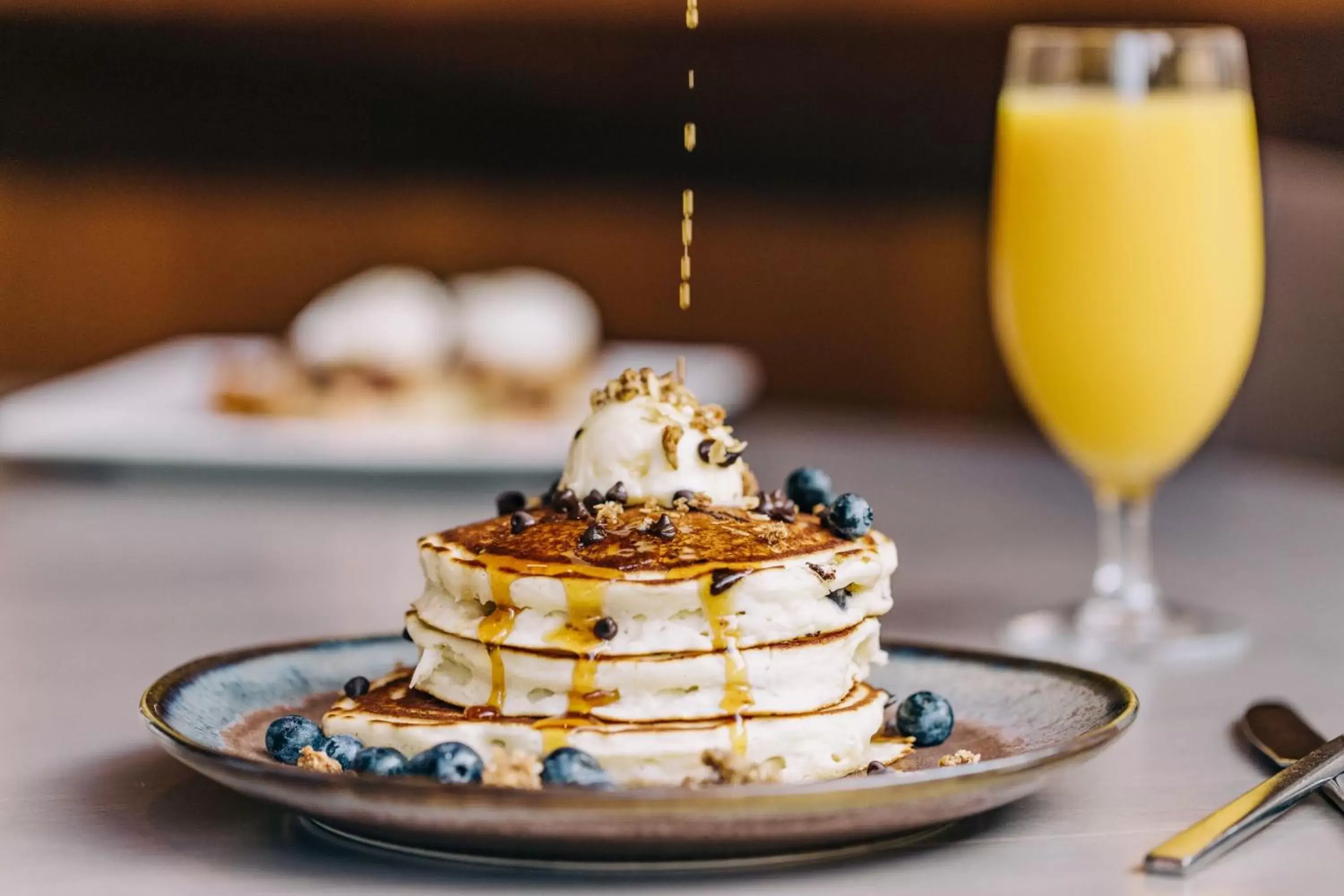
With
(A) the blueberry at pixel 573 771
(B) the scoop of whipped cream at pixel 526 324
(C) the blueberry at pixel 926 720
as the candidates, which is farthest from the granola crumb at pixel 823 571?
(B) the scoop of whipped cream at pixel 526 324

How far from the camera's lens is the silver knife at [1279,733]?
1.45 meters

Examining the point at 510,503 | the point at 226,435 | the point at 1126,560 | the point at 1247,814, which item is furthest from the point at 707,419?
the point at 226,435

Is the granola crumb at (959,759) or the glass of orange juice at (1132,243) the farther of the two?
the glass of orange juice at (1132,243)

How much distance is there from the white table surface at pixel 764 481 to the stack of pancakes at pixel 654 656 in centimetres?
12

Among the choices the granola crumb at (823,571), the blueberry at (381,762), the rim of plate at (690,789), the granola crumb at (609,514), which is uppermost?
the granola crumb at (609,514)

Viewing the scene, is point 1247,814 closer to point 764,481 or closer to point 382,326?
point 764,481

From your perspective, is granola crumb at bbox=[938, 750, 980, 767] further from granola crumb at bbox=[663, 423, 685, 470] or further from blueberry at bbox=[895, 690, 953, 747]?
granola crumb at bbox=[663, 423, 685, 470]

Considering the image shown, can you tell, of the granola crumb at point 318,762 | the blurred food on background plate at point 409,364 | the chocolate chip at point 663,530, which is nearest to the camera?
the granola crumb at point 318,762

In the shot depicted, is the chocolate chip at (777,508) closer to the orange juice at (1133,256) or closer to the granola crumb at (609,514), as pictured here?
the granola crumb at (609,514)

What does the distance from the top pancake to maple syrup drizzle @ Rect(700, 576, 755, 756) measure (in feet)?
0.07

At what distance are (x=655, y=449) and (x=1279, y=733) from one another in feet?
1.86

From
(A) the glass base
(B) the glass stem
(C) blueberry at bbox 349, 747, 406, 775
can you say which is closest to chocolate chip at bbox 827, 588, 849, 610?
(C) blueberry at bbox 349, 747, 406, 775

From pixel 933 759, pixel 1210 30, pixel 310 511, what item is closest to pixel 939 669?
pixel 933 759

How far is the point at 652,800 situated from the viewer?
987 millimetres
